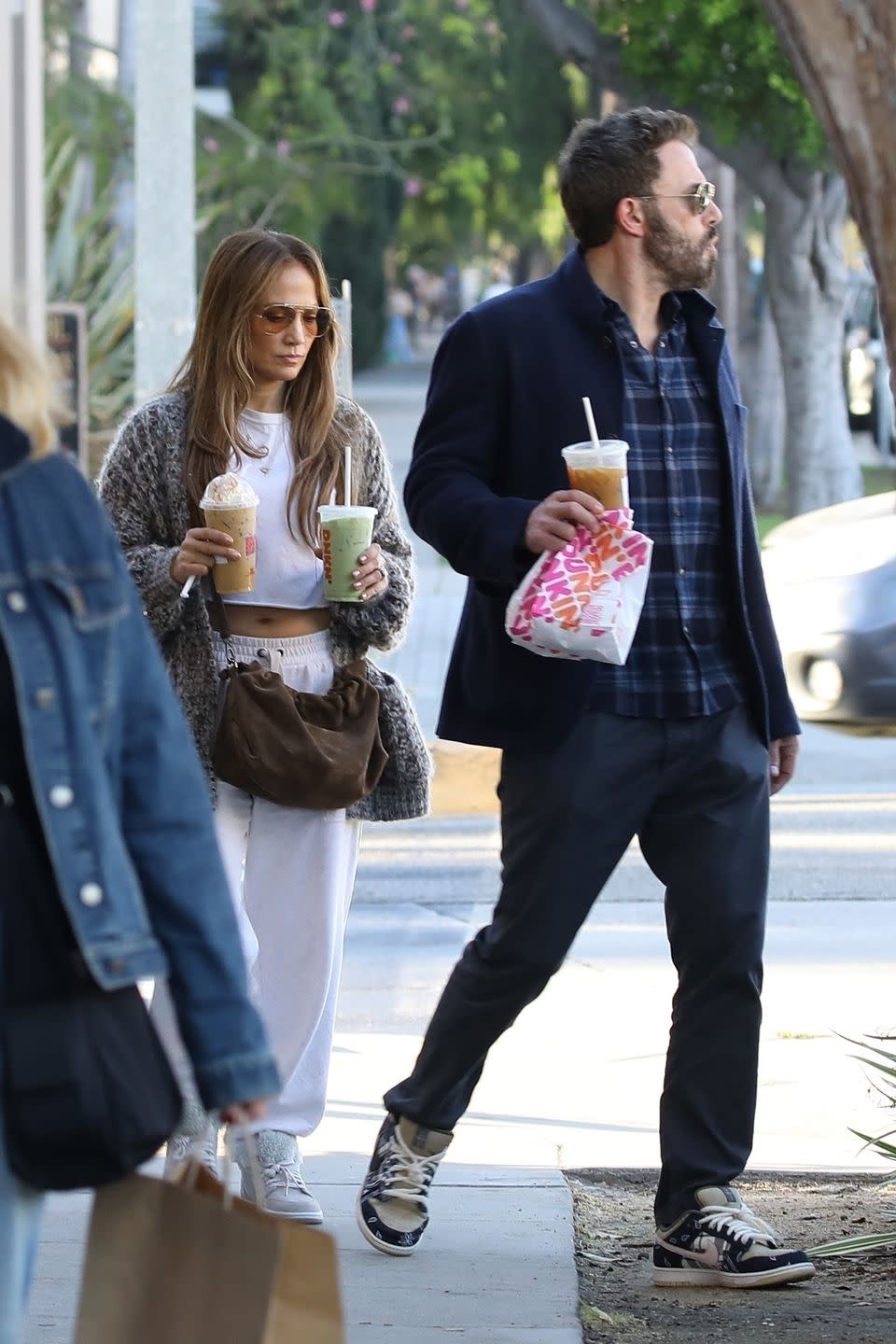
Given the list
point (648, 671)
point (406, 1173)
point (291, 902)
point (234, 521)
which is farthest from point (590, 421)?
point (406, 1173)

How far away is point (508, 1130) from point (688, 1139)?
3.67 ft

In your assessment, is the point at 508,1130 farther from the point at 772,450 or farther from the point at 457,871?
the point at 772,450

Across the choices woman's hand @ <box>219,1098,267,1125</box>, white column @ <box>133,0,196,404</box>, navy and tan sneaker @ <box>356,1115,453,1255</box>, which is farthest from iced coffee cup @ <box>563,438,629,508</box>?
white column @ <box>133,0,196,404</box>

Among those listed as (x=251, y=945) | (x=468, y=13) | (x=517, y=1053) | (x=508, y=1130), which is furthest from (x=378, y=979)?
(x=468, y=13)

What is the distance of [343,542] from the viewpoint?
422cm

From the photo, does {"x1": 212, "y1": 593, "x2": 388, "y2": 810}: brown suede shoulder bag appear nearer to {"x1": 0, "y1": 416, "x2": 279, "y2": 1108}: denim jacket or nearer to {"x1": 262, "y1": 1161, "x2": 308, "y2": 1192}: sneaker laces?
{"x1": 262, "y1": 1161, "x2": 308, "y2": 1192}: sneaker laces

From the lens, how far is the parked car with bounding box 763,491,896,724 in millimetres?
8438

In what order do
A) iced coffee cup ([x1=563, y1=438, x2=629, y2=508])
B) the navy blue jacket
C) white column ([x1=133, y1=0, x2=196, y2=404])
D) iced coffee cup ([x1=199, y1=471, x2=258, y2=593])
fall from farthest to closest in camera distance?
white column ([x1=133, y1=0, x2=196, y2=404]) → iced coffee cup ([x1=199, y1=471, x2=258, y2=593]) → the navy blue jacket → iced coffee cup ([x1=563, y1=438, x2=629, y2=508])

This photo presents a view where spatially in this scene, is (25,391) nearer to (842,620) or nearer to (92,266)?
(842,620)

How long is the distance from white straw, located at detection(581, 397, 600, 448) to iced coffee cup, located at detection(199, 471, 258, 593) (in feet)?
2.18

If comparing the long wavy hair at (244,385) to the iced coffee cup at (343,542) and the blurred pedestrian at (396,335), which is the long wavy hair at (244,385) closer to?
the iced coffee cup at (343,542)

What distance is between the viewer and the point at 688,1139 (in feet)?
13.6

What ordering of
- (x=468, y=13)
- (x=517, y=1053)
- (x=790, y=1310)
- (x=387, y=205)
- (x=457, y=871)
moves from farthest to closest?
1. (x=387, y=205)
2. (x=468, y=13)
3. (x=457, y=871)
4. (x=517, y=1053)
5. (x=790, y=1310)

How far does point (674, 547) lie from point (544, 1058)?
86.0 inches
